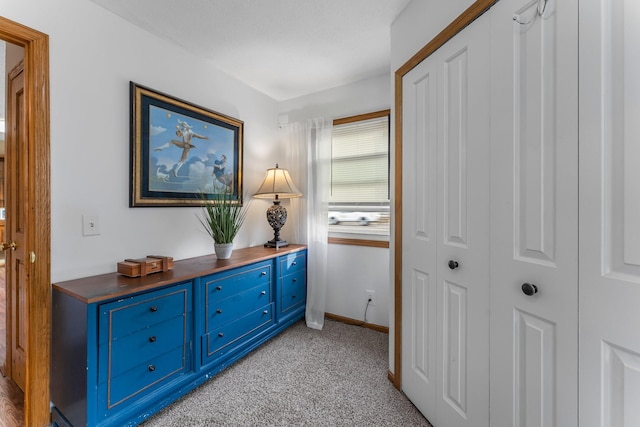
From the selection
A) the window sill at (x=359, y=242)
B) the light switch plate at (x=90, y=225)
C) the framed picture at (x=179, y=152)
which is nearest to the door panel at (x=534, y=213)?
the window sill at (x=359, y=242)

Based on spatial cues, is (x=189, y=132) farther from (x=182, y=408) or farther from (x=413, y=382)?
(x=413, y=382)

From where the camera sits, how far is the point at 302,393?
1724 mm

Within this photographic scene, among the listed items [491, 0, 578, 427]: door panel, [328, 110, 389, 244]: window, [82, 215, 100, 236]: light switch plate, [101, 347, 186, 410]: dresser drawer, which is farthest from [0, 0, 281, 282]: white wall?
[491, 0, 578, 427]: door panel

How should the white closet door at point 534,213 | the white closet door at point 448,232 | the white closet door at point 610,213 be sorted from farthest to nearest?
the white closet door at point 448,232 < the white closet door at point 534,213 < the white closet door at point 610,213

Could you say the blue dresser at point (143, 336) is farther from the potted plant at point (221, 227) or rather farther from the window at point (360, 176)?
the window at point (360, 176)

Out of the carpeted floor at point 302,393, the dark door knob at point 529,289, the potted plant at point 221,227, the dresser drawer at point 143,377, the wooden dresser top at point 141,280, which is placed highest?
the potted plant at point 221,227

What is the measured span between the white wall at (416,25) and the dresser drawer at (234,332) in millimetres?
1046

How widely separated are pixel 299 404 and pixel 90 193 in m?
1.76

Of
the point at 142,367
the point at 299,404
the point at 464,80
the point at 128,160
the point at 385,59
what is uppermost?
the point at 385,59

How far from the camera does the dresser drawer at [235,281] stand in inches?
71.5

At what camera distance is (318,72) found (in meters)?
2.51

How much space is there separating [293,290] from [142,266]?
1.38m

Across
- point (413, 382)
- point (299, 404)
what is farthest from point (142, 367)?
point (413, 382)

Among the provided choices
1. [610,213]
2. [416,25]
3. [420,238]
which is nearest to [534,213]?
[610,213]
